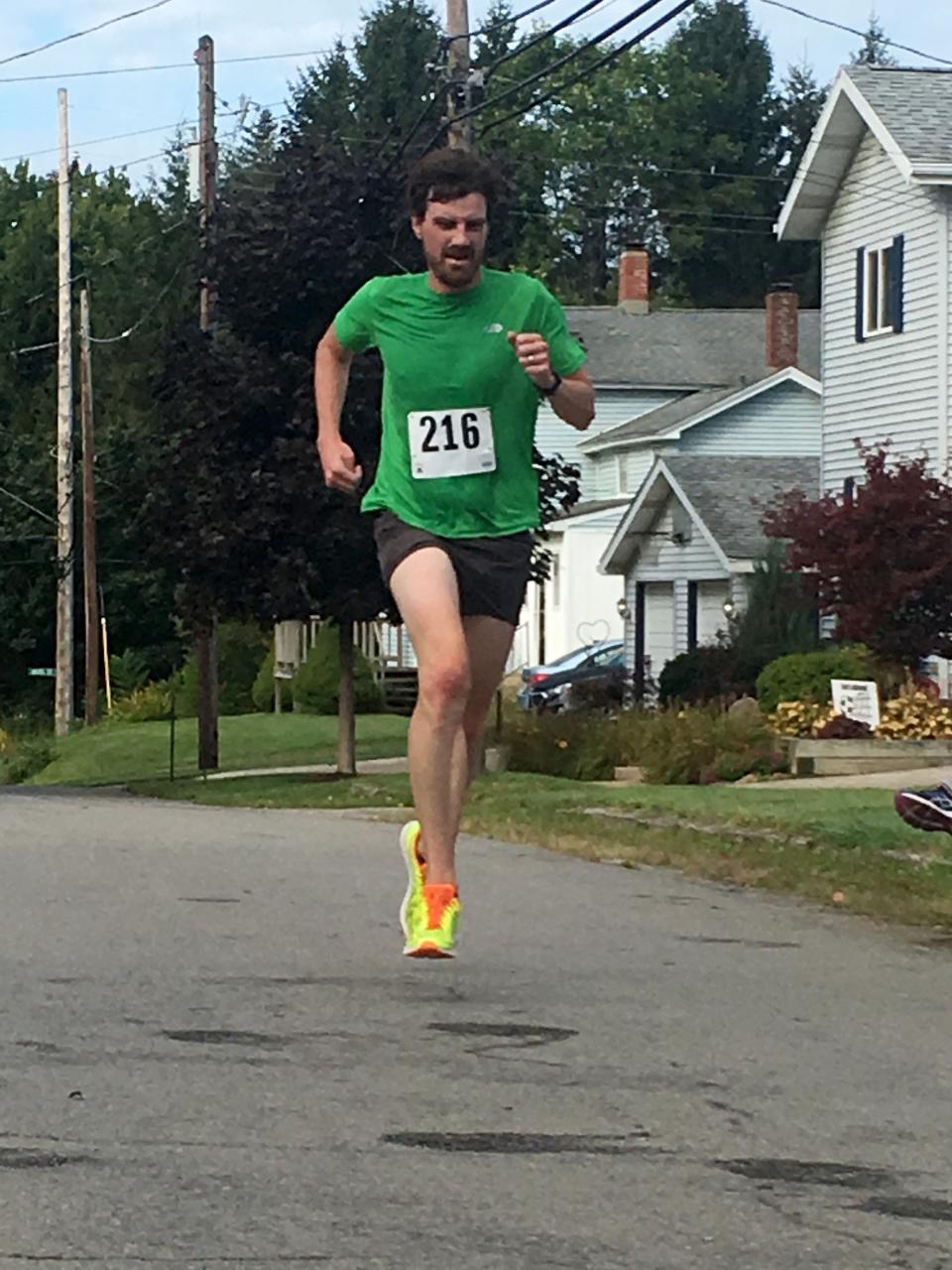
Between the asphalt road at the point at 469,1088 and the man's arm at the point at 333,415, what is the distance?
149 centimetres

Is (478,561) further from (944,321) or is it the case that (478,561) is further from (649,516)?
(649,516)

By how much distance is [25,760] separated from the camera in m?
42.7

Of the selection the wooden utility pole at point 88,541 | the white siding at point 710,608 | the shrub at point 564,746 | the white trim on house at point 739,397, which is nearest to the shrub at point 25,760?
the wooden utility pole at point 88,541

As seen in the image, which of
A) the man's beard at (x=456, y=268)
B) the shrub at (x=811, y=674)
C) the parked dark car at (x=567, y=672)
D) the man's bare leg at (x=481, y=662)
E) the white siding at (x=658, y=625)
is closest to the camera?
the man's beard at (x=456, y=268)

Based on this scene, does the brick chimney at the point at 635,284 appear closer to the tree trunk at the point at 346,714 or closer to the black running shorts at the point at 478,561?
the tree trunk at the point at 346,714

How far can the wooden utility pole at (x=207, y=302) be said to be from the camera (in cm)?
3388

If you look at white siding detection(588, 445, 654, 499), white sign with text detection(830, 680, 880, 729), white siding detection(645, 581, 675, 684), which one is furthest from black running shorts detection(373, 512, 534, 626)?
white siding detection(588, 445, 654, 499)

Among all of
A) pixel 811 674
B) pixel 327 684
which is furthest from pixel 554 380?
pixel 327 684

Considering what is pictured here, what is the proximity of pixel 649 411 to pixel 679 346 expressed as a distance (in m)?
2.60

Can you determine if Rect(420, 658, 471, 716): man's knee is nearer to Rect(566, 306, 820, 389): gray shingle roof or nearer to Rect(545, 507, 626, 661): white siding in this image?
Rect(545, 507, 626, 661): white siding

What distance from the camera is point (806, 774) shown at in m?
25.9

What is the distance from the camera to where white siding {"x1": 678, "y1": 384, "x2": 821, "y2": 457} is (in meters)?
53.6

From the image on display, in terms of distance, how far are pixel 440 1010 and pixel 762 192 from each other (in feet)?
281

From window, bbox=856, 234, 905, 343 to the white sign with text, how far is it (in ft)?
25.1
